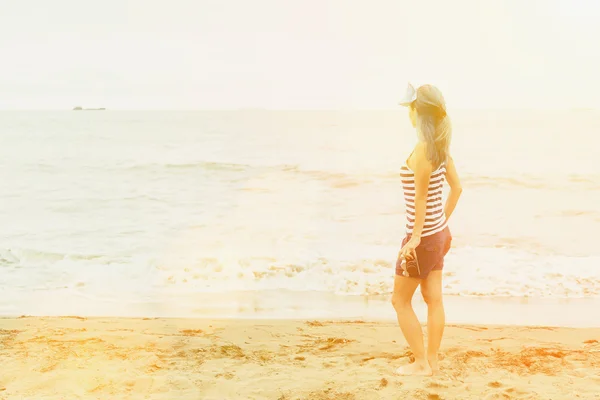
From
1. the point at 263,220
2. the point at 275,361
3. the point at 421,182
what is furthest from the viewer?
the point at 263,220

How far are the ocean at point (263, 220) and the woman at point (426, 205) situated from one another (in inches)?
151

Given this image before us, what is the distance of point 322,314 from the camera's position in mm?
7043

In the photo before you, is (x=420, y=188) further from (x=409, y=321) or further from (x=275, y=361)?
(x=275, y=361)

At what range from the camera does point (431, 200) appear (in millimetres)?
3982

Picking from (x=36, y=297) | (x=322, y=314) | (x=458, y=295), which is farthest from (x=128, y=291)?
(x=458, y=295)

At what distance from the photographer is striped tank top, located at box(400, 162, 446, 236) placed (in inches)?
156

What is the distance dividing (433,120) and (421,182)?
0.43 metres

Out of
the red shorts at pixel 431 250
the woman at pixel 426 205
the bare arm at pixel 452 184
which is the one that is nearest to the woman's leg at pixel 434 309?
the woman at pixel 426 205

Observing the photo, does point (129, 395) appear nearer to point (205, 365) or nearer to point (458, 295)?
point (205, 365)

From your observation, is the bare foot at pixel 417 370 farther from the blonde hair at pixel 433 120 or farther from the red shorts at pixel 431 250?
the blonde hair at pixel 433 120

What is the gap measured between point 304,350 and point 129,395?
5.50 ft

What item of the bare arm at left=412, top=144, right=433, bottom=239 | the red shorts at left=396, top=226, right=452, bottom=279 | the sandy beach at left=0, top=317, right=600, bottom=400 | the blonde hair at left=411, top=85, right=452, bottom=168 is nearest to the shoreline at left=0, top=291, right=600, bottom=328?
the sandy beach at left=0, top=317, right=600, bottom=400

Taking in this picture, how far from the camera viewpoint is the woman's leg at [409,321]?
4219 mm

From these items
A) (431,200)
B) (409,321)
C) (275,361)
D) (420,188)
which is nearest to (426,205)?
(431,200)
